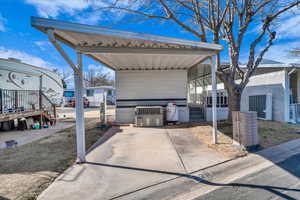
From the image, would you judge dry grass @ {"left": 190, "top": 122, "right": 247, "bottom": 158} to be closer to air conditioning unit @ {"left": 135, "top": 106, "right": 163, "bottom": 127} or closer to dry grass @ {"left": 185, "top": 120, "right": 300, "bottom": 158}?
dry grass @ {"left": 185, "top": 120, "right": 300, "bottom": 158}

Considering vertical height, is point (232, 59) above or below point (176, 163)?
above

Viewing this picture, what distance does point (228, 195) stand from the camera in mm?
1985

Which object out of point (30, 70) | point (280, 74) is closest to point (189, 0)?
point (280, 74)

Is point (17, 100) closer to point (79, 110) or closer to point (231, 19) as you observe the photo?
point (79, 110)

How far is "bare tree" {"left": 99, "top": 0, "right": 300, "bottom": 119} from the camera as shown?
5.55 metres

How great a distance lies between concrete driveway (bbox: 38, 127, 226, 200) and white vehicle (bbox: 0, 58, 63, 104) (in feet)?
21.6

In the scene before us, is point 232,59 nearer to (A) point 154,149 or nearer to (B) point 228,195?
(A) point 154,149

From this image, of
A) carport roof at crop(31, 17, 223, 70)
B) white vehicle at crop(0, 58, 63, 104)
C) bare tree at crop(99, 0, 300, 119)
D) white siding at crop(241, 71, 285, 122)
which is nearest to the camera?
carport roof at crop(31, 17, 223, 70)

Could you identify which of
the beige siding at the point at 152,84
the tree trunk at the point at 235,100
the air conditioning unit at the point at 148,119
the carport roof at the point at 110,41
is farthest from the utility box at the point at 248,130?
the beige siding at the point at 152,84

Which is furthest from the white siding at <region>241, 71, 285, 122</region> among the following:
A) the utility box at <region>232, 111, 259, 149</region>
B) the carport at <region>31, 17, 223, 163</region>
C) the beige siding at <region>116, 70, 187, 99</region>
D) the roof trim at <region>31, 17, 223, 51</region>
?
the roof trim at <region>31, 17, 223, 51</region>

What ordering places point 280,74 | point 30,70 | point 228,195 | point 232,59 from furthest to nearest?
point 30,70 → point 280,74 → point 232,59 → point 228,195

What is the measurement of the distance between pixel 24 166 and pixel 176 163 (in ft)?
9.96

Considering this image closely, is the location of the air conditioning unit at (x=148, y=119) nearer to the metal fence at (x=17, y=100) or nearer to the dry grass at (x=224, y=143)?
the dry grass at (x=224, y=143)

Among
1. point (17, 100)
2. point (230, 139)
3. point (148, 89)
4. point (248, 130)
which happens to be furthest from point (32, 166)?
point (17, 100)
